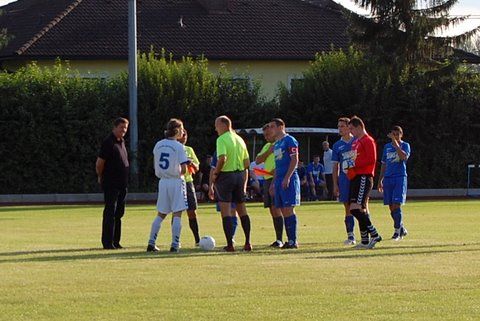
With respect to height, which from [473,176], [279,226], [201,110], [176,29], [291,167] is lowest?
[473,176]

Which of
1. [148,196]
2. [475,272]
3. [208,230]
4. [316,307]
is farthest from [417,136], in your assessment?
[316,307]

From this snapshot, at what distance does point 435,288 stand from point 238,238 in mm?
8491

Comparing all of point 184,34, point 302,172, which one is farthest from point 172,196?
point 184,34

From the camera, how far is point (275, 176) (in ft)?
59.9

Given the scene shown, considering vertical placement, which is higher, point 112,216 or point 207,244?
point 112,216

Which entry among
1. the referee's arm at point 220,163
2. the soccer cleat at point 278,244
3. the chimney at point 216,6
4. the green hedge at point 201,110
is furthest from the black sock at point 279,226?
the chimney at point 216,6

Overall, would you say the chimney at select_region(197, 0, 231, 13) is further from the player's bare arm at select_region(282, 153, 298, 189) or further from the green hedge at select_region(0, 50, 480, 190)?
the player's bare arm at select_region(282, 153, 298, 189)

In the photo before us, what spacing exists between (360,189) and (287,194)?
1.11 meters

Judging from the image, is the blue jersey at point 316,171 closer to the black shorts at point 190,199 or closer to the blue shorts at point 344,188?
the blue shorts at point 344,188

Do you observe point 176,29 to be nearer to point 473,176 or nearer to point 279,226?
point 473,176

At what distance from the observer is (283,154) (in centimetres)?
1803

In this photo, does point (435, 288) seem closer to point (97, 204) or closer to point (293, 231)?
point (293, 231)

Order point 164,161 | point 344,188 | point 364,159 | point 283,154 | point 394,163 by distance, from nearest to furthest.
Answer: point 164,161 → point 364,159 → point 283,154 → point 344,188 → point 394,163

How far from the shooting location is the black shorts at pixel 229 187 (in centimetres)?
1741
